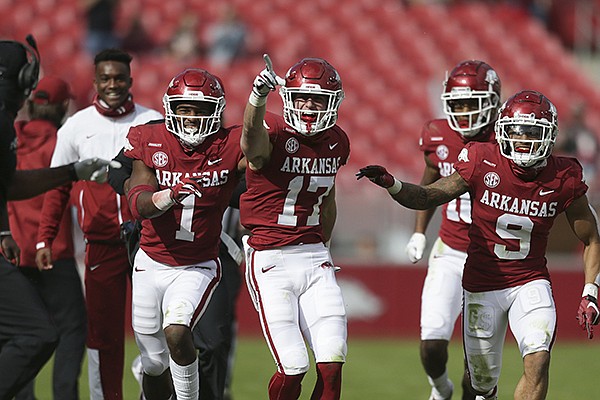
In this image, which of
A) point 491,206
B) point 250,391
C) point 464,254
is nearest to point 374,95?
point 250,391

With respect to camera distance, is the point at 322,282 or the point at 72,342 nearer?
the point at 322,282

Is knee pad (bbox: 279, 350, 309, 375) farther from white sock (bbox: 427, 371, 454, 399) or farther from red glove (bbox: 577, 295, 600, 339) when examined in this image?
white sock (bbox: 427, 371, 454, 399)

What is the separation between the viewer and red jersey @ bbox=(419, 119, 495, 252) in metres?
6.87

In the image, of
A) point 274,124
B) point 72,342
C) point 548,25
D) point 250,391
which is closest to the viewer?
point 274,124

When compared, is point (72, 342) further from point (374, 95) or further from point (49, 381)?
point (374, 95)

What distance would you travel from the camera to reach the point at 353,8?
16344 mm

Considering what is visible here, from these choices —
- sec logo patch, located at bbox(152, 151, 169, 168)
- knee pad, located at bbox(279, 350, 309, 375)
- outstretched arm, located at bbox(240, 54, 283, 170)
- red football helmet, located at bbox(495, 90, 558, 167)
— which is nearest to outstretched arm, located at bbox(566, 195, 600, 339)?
red football helmet, located at bbox(495, 90, 558, 167)

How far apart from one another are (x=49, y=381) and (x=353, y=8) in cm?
922

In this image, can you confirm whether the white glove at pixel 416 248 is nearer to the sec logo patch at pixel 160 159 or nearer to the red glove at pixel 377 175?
the red glove at pixel 377 175

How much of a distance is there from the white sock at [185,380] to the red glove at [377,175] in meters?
1.35

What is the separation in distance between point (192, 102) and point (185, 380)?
148 cm

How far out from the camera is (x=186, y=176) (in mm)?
5773

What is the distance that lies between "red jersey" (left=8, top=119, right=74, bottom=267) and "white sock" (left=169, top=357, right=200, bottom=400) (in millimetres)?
1656

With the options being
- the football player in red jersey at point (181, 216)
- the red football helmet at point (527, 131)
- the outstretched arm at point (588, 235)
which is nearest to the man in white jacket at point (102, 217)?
the football player in red jersey at point (181, 216)
